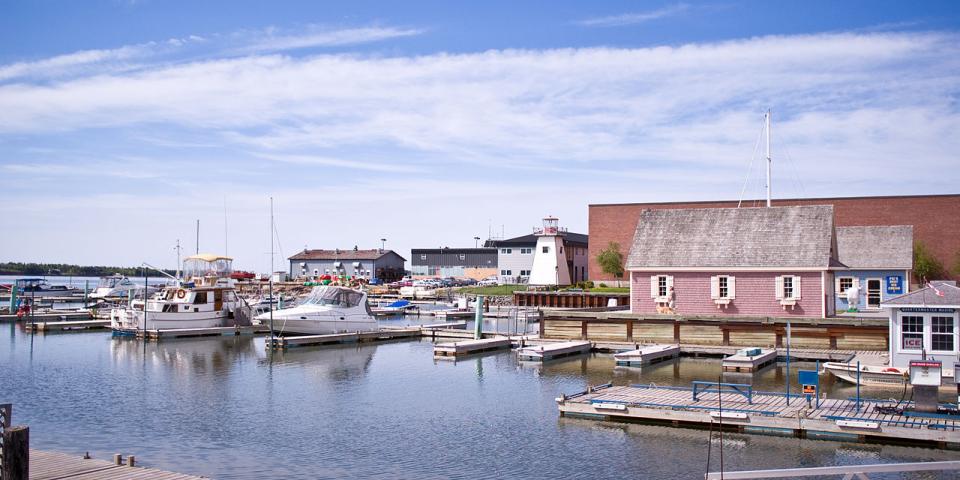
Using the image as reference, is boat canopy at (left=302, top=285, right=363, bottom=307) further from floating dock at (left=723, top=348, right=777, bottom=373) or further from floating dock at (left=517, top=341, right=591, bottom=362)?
floating dock at (left=723, top=348, right=777, bottom=373)

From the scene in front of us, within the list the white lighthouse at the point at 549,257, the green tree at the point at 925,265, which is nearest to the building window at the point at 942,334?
the green tree at the point at 925,265

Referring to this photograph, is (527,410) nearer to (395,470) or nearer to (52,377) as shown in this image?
(395,470)

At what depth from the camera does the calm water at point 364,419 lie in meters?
18.8

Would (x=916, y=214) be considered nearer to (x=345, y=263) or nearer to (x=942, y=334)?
(x=942, y=334)

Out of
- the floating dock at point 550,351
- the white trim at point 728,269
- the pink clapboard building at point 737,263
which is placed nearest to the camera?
the floating dock at point 550,351

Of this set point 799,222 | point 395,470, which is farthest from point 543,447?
point 799,222

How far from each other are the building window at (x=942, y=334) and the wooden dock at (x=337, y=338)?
97.3ft

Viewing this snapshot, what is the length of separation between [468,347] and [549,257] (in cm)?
4331

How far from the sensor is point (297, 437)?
22.0 metres

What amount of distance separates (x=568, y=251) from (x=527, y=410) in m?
63.4

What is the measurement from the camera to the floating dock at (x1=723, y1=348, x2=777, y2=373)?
32.9 m

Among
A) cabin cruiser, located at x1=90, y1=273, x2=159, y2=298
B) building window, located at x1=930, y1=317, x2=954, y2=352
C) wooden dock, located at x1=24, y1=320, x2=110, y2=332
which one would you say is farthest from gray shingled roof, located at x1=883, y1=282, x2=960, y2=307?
cabin cruiser, located at x1=90, y1=273, x2=159, y2=298

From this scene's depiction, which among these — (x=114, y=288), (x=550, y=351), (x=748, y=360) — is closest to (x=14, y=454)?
(x=748, y=360)

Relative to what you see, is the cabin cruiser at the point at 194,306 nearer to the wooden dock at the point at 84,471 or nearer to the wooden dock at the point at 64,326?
the wooden dock at the point at 64,326
